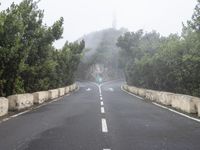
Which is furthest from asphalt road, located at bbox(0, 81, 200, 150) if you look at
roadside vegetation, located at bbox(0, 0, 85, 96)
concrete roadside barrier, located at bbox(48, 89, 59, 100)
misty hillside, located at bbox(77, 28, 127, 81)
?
misty hillside, located at bbox(77, 28, 127, 81)

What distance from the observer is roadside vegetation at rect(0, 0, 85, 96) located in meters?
19.0

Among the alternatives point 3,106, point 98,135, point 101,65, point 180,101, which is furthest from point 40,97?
point 101,65

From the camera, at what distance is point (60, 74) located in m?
42.1

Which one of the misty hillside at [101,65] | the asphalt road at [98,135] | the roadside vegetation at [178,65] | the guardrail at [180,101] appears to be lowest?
the asphalt road at [98,135]

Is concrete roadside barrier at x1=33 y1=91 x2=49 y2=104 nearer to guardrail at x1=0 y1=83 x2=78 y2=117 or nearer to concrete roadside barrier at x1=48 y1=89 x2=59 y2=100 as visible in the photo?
guardrail at x1=0 y1=83 x2=78 y2=117

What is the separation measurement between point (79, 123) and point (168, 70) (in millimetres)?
19742

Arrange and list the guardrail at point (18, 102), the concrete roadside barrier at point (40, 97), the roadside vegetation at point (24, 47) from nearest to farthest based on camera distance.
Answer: the guardrail at point (18, 102)
the roadside vegetation at point (24, 47)
the concrete roadside barrier at point (40, 97)

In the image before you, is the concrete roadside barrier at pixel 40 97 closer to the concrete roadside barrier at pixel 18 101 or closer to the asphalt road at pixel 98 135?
the concrete roadside barrier at pixel 18 101

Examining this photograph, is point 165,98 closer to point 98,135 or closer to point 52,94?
point 52,94

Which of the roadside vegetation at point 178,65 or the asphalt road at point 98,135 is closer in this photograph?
the asphalt road at point 98,135

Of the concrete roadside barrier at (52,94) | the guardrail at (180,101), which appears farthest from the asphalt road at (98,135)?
the concrete roadside barrier at (52,94)

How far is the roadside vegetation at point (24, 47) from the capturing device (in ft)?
62.2

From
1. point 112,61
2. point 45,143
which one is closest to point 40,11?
point 45,143

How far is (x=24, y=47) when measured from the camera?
2092 cm
